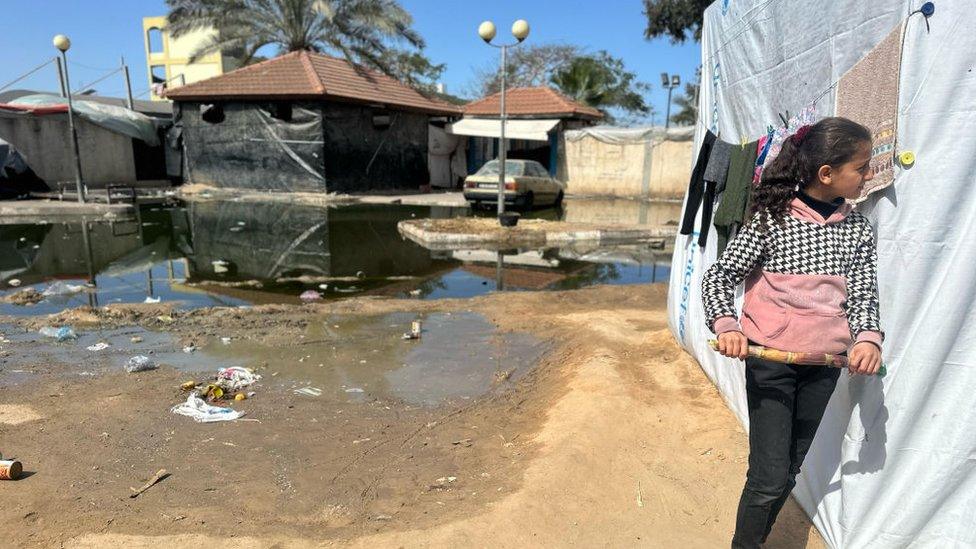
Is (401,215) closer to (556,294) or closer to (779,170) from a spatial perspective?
(556,294)

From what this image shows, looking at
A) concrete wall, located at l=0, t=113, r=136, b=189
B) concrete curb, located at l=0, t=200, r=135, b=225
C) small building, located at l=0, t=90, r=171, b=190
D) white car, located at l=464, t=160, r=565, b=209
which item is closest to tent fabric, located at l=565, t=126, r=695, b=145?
white car, located at l=464, t=160, r=565, b=209

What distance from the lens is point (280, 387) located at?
14.7 feet

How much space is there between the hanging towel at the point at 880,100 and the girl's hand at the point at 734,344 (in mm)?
823

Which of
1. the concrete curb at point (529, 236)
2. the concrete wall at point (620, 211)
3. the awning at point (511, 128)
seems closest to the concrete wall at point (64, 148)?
the awning at point (511, 128)

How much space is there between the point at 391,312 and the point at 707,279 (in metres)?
4.96

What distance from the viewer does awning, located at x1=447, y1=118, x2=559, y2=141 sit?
22844mm

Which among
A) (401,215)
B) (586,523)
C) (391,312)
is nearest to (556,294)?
(391,312)

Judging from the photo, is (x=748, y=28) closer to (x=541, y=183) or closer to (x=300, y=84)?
(x=541, y=183)

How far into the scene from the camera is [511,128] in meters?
23.7

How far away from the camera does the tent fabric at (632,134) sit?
21.4 m

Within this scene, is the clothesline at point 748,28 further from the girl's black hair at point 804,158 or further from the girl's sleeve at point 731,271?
the girl's sleeve at point 731,271

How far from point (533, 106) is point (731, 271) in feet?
80.6

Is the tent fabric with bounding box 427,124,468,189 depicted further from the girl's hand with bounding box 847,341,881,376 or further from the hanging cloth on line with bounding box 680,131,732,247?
the girl's hand with bounding box 847,341,881,376

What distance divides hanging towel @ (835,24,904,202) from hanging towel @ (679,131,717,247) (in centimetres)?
144
